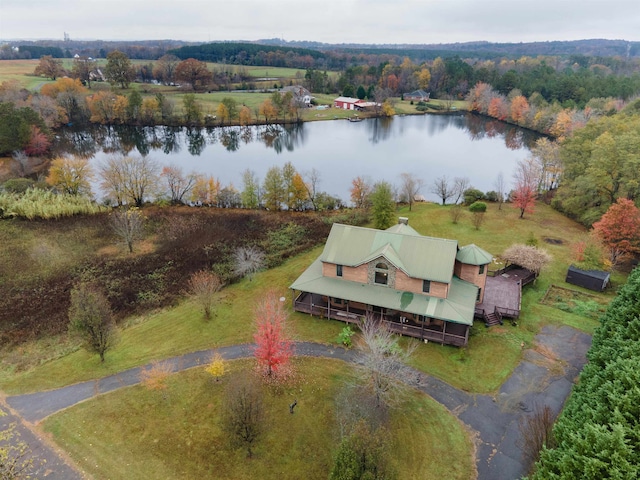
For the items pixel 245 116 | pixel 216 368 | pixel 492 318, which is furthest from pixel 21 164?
pixel 492 318

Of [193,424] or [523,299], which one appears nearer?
[193,424]

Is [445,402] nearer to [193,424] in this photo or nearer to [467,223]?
[193,424]

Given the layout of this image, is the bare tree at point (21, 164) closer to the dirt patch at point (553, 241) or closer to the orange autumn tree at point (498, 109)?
the dirt patch at point (553, 241)

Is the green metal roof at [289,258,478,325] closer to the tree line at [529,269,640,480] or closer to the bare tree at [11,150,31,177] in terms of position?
the tree line at [529,269,640,480]

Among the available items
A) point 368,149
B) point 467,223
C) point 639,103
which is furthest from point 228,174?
point 639,103

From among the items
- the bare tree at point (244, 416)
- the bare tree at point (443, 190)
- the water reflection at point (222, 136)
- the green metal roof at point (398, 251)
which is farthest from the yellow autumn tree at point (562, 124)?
the bare tree at point (244, 416)

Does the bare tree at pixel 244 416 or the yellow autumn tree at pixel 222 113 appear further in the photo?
the yellow autumn tree at pixel 222 113
